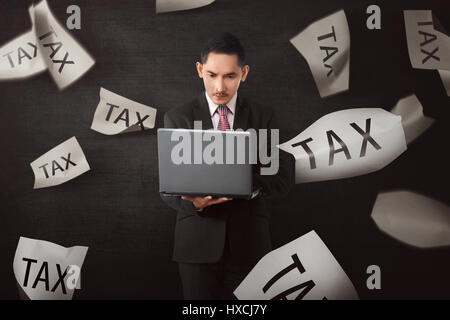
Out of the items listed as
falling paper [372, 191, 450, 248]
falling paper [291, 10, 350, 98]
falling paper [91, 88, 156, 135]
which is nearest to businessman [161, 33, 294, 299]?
falling paper [91, 88, 156, 135]

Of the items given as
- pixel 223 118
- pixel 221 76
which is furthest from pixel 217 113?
pixel 221 76

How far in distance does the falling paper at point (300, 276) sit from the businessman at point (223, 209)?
64mm

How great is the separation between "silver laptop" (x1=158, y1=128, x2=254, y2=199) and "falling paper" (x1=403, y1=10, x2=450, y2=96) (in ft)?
2.66

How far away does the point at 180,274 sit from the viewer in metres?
2.22

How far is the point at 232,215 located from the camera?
2096mm

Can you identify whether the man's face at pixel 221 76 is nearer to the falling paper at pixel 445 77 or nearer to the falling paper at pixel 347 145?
the falling paper at pixel 347 145

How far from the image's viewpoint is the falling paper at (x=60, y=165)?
2281 millimetres

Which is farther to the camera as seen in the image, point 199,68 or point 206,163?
point 199,68

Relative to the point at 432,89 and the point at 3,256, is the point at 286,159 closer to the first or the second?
the point at 432,89

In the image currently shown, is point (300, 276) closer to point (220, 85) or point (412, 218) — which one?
point (412, 218)

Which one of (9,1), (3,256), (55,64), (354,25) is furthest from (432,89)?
(3,256)

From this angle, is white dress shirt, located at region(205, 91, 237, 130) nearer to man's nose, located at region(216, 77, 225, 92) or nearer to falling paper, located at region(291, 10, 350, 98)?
man's nose, located at region(216, 77, 225, 92)

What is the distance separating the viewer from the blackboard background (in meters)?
2.15

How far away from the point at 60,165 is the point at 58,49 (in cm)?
50
